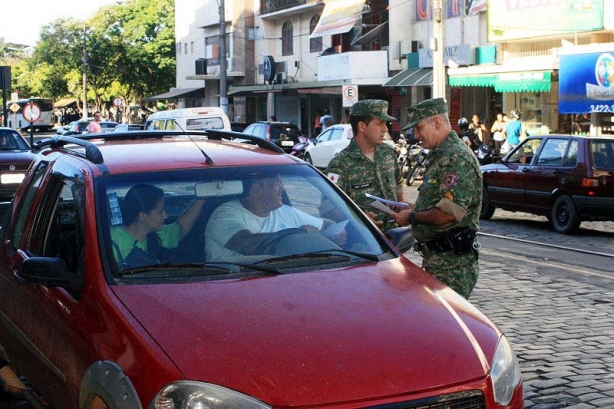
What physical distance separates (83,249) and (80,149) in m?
1.12

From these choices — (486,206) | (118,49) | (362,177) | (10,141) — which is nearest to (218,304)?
(362,177)

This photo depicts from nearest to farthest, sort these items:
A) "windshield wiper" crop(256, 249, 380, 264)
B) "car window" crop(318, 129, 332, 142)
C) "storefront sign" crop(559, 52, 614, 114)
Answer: "windshield wiper" crop(256, 249, 380, 264) → "storefront sign" crop(559, 52, 614, 114) → "car window" crop(318, 129, 332, 142)

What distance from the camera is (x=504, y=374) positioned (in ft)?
12.6

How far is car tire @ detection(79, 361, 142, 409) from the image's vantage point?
11.8 feet

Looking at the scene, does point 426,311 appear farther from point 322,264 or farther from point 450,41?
point 450,41

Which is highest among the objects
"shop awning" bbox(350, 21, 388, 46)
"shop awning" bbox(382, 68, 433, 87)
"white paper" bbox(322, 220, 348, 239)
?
"shop awning" bbox(350, 21, 388, 46)

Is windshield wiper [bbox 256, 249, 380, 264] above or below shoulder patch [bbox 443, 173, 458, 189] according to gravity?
below

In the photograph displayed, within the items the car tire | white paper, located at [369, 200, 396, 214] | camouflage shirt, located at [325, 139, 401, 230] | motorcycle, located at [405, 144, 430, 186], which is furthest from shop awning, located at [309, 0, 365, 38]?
Result: the car tire

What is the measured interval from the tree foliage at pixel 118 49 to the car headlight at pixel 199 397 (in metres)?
66.2

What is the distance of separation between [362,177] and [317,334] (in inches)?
116

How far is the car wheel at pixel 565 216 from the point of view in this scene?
15117 mm

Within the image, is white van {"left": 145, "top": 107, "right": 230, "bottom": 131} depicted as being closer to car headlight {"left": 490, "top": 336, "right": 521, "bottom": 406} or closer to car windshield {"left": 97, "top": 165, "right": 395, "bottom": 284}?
car windshield {"left": 97, "top": 165, "right": 395, "bottom": 284}

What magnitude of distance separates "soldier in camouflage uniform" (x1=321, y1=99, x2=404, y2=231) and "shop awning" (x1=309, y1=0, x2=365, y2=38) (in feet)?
106

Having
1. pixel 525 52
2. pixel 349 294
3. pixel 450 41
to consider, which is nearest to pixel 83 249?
pixel 349 294
